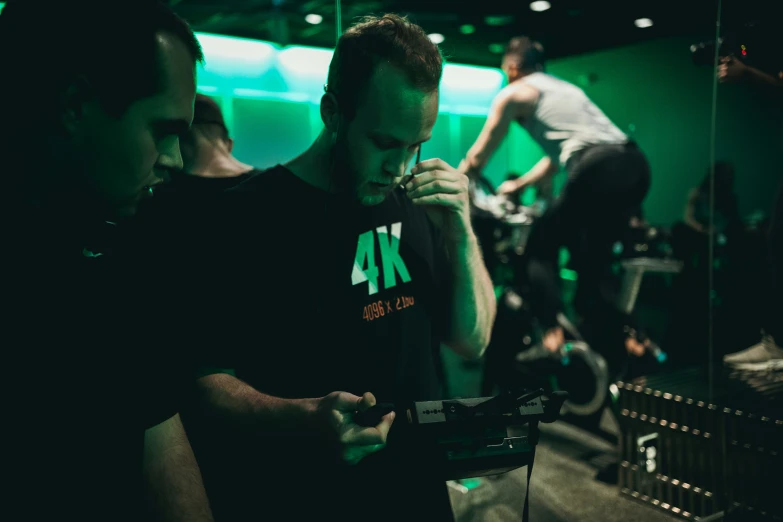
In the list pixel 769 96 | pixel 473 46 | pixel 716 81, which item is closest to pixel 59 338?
pixel 716 81

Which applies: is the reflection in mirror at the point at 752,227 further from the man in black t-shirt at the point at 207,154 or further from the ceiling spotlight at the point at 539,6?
the ceiling spotlight at the point at 539,6

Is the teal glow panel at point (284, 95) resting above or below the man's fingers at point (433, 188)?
above

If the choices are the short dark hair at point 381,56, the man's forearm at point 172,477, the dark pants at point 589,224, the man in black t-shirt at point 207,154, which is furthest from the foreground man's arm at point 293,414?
the dark pants at point 589,224

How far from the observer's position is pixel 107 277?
0.80 m

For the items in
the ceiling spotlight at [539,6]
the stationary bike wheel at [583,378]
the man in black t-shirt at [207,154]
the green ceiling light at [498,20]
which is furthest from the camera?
the green ceiling light at [498,20]

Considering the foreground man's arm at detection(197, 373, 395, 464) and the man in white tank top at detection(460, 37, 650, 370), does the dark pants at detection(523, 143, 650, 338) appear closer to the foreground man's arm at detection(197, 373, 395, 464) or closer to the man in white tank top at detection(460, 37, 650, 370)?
the man in white tank top at detection(460, 37, 650, 370)

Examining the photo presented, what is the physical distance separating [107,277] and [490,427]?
0.60m

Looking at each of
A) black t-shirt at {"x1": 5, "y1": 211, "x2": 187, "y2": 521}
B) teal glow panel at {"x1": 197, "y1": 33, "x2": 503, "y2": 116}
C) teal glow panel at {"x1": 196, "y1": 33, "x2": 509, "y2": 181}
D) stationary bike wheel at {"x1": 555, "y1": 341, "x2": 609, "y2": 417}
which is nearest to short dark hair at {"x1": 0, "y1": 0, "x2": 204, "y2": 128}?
black t-shirt at {"x1": 5, "y1": 211, "x2": 187, "y2": 521}

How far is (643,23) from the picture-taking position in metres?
3.82

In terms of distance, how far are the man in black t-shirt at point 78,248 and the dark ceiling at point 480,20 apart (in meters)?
2.56

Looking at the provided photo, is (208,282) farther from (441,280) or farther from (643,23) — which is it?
(643,23)

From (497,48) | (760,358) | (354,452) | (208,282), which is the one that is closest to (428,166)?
(208,282)

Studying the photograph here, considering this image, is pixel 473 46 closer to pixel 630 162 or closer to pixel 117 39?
pixel 630 162

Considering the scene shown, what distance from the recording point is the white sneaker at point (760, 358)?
2293mm
